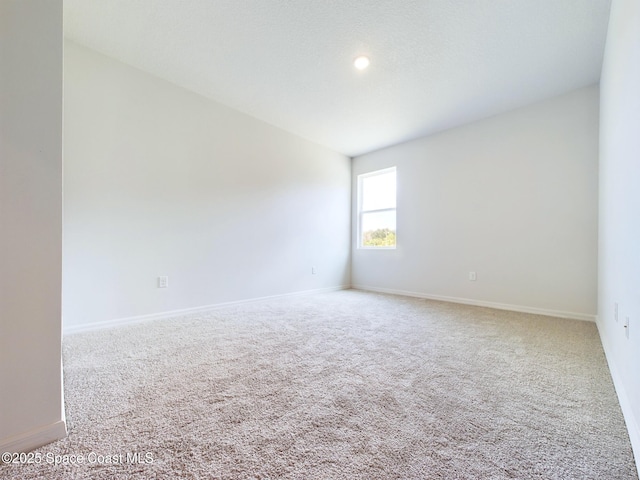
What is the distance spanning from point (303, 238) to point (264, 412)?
3.13 meters

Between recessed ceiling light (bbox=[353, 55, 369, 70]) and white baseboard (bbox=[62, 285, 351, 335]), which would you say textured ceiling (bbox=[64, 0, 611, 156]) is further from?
white baseboard (bbox=[62, 285, 351, 335])

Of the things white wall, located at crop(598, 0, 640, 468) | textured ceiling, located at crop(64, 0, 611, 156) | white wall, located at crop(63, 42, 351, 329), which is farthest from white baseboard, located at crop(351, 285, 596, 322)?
textured ceiling, located at crop(64, 0, 611, 156)

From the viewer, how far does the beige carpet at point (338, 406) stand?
0.96 metres

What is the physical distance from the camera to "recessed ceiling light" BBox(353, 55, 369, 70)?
8.05 feet

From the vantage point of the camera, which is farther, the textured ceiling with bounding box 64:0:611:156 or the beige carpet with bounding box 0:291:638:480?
the textured ceiling with bounding box 64:0:611:156

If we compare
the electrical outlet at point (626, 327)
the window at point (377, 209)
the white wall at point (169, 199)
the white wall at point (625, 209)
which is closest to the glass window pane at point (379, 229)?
the window at point (377, 209)

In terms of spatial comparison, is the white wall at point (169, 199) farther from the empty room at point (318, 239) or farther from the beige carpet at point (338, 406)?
the beige carpet at point (338, 406)

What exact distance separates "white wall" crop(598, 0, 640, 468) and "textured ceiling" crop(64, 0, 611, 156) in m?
0.51

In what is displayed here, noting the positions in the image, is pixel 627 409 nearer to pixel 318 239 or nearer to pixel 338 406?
pixel 338 406

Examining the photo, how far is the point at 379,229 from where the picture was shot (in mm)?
4746
